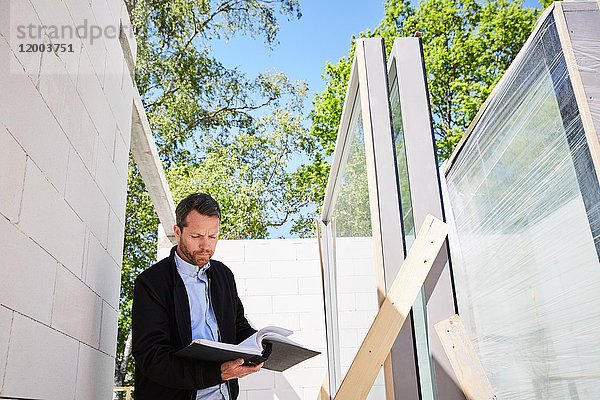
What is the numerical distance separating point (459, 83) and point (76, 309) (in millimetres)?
9777

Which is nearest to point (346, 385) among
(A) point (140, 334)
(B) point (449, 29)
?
(A) point (140, 334)

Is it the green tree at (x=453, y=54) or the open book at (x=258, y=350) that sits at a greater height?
the green tree at (x=453, y=54)

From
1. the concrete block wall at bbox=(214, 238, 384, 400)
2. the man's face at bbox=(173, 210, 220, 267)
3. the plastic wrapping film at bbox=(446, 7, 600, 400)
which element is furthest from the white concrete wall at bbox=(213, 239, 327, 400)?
the man's face at bbox=(173, 210, 220, 267)

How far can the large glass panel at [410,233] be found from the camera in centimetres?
181

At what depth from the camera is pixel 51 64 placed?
141 cm

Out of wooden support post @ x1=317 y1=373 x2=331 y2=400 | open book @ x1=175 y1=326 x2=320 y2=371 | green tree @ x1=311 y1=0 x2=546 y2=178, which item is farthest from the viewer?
green tree @ x1=311 y1=0 x2=546 y2=178

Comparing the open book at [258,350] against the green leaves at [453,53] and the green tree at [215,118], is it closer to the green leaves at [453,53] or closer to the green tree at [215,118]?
the green leaves at [453,53]

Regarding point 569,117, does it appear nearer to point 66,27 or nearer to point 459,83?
point 66,27

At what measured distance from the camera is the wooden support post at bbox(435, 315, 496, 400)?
1669 millimetres

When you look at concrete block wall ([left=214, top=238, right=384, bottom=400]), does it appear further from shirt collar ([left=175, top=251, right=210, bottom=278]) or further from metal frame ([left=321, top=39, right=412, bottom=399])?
metal frame ([left=321, top=39, right=412, bottom=399])

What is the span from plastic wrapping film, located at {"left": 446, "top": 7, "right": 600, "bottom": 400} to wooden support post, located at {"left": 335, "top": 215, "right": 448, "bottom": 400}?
0.32 meters

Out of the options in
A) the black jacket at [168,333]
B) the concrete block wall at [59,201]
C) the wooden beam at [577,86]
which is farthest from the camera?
the black jacket at [168,333]

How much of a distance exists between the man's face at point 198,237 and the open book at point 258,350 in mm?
391

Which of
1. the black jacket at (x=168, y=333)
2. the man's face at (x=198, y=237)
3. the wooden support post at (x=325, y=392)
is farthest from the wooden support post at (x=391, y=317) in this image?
A: the wooden support post at (x=325, y=392)
